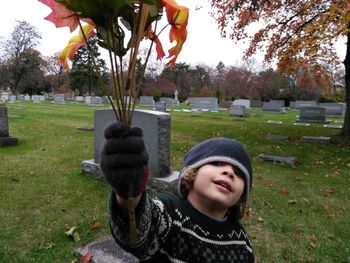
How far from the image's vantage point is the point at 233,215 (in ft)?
5.96

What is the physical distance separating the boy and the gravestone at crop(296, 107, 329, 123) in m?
19.9

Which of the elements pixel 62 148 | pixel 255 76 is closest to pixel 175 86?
pixel 255 76

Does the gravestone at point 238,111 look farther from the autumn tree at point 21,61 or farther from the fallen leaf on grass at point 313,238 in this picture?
the autumn tree at point 21,61

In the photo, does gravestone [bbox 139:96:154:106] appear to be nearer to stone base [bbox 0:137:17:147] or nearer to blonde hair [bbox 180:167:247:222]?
stone base [bbox 0:137:17:147]

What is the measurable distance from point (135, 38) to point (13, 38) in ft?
207

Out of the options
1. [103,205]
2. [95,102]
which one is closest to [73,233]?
[103,205]

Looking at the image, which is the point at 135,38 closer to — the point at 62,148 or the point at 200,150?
the point at 200,150

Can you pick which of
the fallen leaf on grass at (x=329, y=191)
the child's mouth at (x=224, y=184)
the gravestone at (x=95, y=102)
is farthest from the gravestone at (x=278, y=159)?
the gravestone at (x=95, y=102)

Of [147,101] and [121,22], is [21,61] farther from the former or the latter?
[121,22]

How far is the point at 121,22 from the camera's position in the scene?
1021 mm

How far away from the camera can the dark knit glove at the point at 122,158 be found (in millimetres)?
916

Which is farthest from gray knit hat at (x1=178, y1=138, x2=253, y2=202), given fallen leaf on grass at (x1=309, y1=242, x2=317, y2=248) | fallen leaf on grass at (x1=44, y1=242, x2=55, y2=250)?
fallen leaf on grass at (x1=309, y1=242, x2=317, y2=248)

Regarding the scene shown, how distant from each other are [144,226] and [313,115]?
20.9 m

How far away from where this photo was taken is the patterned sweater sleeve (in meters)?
1.22
